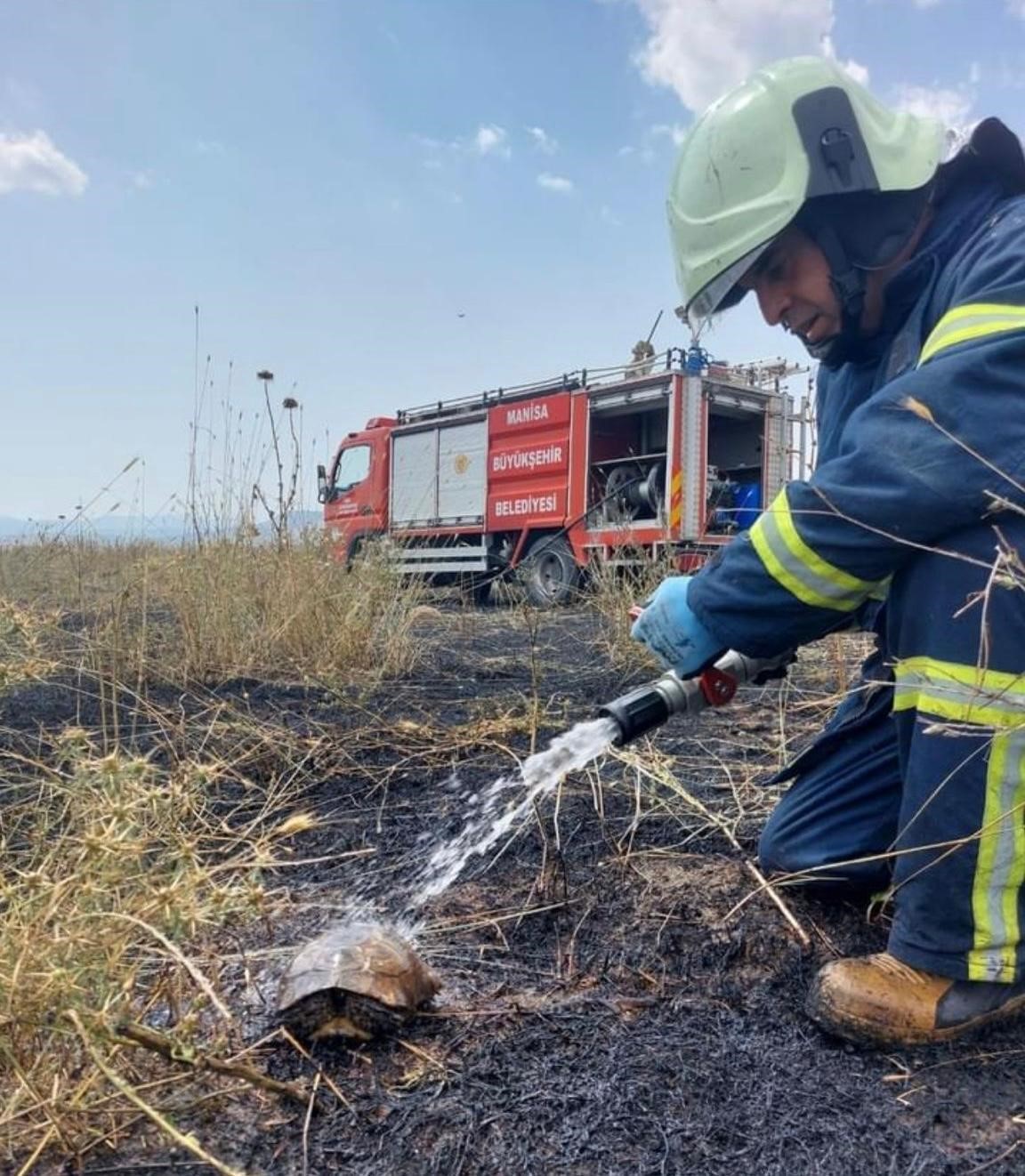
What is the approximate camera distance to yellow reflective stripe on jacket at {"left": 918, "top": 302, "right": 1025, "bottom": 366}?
141cm

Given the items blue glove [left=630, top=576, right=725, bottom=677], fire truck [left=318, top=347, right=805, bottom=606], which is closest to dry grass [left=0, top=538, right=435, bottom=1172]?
blue glove [left=630, top=576, right=725, bottom=677]

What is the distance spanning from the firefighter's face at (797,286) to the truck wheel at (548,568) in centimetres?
804

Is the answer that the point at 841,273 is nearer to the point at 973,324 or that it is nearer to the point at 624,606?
the point at 973,324

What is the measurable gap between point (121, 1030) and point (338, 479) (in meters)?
13.5

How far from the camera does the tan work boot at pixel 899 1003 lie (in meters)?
1.42

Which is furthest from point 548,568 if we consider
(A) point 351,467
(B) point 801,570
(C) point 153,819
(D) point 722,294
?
(B) point 801,570

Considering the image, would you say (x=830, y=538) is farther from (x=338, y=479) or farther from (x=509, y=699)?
(x=338, y=479)

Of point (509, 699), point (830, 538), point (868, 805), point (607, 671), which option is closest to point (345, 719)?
point (509, 699)

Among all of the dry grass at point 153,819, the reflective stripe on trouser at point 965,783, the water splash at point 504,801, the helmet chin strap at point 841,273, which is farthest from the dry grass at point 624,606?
the reflective stripe on trouser at point 965,783

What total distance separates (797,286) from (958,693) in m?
0.98

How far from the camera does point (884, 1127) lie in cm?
122

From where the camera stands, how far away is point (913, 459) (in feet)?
4.69

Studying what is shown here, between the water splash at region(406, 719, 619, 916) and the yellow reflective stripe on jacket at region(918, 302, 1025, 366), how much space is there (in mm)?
944

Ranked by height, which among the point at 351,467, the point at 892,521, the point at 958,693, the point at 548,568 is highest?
the point at 351,467
